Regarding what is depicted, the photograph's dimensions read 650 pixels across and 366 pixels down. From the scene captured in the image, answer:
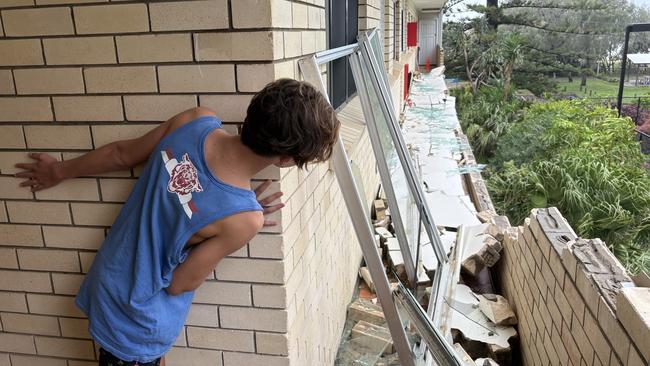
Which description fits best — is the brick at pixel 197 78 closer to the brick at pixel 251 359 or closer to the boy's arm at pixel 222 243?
the boy's arm at pixel 222 243

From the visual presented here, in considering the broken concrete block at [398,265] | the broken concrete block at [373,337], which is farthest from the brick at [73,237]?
the broken concrete block at [398,265]

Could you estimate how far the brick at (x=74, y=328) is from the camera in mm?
1955

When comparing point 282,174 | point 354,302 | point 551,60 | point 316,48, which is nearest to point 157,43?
point 282,174

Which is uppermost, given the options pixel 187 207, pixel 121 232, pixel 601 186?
pixel 187 207

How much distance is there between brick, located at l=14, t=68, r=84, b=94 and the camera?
170 cm

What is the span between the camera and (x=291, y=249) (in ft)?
6.23

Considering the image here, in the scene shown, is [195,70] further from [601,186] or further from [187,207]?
[601,186]

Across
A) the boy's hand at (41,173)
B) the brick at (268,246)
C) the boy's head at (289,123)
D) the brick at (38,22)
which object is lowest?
the brick at (268,246)

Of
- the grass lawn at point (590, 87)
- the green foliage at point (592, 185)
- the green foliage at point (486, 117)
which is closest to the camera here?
the green foliage at point (592, 185)

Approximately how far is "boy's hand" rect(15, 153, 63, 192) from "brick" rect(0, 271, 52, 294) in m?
0.36

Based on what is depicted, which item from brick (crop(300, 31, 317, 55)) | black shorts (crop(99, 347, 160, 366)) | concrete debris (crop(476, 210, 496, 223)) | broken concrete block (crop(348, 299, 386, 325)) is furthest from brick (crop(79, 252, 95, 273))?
concrete debris (crop(476, 210, 496, 223))

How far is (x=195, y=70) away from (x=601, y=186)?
278 inches

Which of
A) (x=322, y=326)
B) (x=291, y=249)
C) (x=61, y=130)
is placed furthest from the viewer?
(x=322, y=326)

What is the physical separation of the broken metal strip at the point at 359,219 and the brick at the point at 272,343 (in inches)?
19.7
